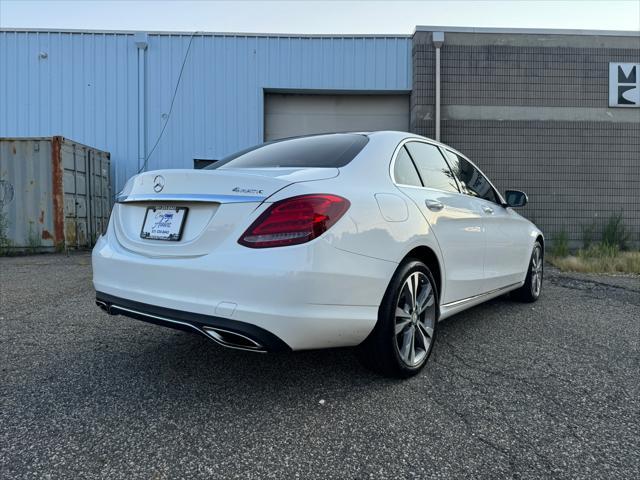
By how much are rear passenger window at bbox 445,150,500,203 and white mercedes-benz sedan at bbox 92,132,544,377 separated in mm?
709

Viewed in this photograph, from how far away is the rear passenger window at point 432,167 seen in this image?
3.26 meters

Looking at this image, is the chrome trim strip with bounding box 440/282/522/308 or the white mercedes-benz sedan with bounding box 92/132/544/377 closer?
the white mercedes-benz sedan with bounding box 92/132/544/377

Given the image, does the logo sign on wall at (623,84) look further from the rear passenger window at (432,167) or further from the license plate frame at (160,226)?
the license plate frame at (160,226)

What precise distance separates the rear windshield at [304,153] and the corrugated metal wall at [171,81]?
8.04 metres

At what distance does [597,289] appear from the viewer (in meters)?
6.05

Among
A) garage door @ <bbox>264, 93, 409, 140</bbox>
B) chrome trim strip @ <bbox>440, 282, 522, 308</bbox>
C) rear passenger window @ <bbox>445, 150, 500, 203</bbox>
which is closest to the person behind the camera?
chrome trim strip @ <bbox>440, 282, 522, 308</bbox>

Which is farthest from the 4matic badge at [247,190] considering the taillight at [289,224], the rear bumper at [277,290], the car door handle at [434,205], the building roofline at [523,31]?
the building roofline at [523,31]

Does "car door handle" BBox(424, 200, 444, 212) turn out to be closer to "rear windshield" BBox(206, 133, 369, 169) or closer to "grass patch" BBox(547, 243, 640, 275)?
"rear windshield" BBox(206, 133, 369, 169)

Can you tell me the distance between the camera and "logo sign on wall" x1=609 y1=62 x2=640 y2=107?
10859mm


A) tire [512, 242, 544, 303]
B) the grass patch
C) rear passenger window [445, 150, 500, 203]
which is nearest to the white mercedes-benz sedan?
rear passenger window [445, 150, 500, 203]

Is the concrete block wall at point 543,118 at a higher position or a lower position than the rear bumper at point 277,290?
higher

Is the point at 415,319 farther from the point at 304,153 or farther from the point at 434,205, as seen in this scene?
the point at 304,153

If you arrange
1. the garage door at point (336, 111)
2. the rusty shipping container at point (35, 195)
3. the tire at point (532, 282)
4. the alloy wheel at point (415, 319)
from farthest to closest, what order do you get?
the garage door at point (336, 111), the rusty shipping container at point (35, 195), the tire at point (532, 282), the alloy wheel at point (415, 319)

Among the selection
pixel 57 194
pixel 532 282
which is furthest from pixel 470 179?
pixel 57 194
